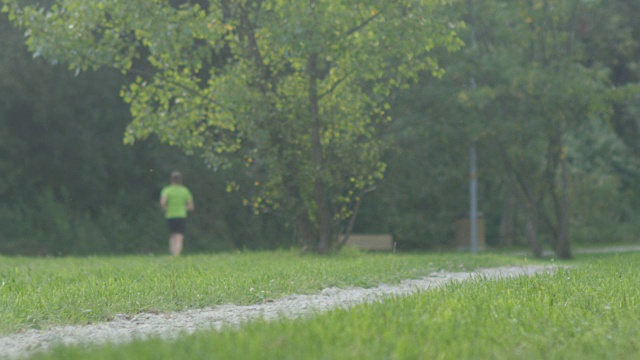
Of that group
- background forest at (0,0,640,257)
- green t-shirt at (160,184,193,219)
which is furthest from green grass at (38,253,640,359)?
background forest at (0,0,640,257)

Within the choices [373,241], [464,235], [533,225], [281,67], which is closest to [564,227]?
[533,225]

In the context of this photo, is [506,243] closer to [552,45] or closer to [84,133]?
[552,45]

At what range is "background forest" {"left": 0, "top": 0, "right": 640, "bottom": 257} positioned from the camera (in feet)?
82.1

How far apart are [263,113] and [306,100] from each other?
113 cm

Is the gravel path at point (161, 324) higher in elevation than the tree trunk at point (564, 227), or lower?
lower

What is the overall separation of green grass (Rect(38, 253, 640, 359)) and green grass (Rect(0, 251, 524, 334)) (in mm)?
2240

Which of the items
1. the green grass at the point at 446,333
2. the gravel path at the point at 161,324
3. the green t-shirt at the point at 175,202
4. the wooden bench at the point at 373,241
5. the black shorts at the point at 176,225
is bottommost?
the gravel path at the point at 161,324

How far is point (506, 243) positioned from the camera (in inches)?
1399

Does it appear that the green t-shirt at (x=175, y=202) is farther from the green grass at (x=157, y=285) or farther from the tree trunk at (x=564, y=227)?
the tree trunk at (x=564, y=227)

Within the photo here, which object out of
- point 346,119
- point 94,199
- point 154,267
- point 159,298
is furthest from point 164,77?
point 94,199

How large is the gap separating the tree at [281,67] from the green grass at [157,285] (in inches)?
157

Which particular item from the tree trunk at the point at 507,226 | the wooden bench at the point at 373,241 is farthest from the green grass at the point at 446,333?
the tree trunk at the point at 507,226

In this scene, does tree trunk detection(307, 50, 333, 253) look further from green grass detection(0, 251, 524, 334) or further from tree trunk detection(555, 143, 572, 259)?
tree trunk detection(555, 143, 572, 259)

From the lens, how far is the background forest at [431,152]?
985 inches
